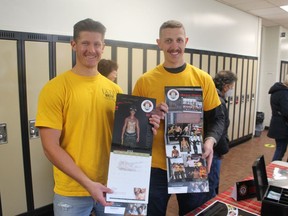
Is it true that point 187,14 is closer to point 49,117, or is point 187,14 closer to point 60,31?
point 60,31

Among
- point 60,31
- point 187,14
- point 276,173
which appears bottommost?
point 276,173

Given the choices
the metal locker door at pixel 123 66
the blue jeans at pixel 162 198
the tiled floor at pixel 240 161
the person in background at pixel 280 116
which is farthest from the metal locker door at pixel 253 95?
the blue jeans at pixel 162 198

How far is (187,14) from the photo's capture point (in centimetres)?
420

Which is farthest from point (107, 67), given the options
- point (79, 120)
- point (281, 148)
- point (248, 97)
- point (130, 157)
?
point (248, 97)

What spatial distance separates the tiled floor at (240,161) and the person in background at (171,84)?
1.41 m

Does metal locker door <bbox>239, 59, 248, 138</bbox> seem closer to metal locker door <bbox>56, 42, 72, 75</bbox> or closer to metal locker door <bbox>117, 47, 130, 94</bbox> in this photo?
metal locker door <bbox>117, 47, 130, 94</bbox>

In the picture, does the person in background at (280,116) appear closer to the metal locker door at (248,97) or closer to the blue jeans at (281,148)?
the blue jeans at (281,148)

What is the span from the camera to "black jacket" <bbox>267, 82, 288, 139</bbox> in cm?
385

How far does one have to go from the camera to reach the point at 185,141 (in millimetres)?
1380

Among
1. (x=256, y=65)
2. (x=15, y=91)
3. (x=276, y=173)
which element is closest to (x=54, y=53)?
(x=15, y=91)

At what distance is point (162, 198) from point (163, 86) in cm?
69

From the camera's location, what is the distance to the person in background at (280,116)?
152 inches

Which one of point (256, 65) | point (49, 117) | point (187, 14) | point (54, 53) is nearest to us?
point (49, 117)

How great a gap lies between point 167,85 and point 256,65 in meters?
5.58
